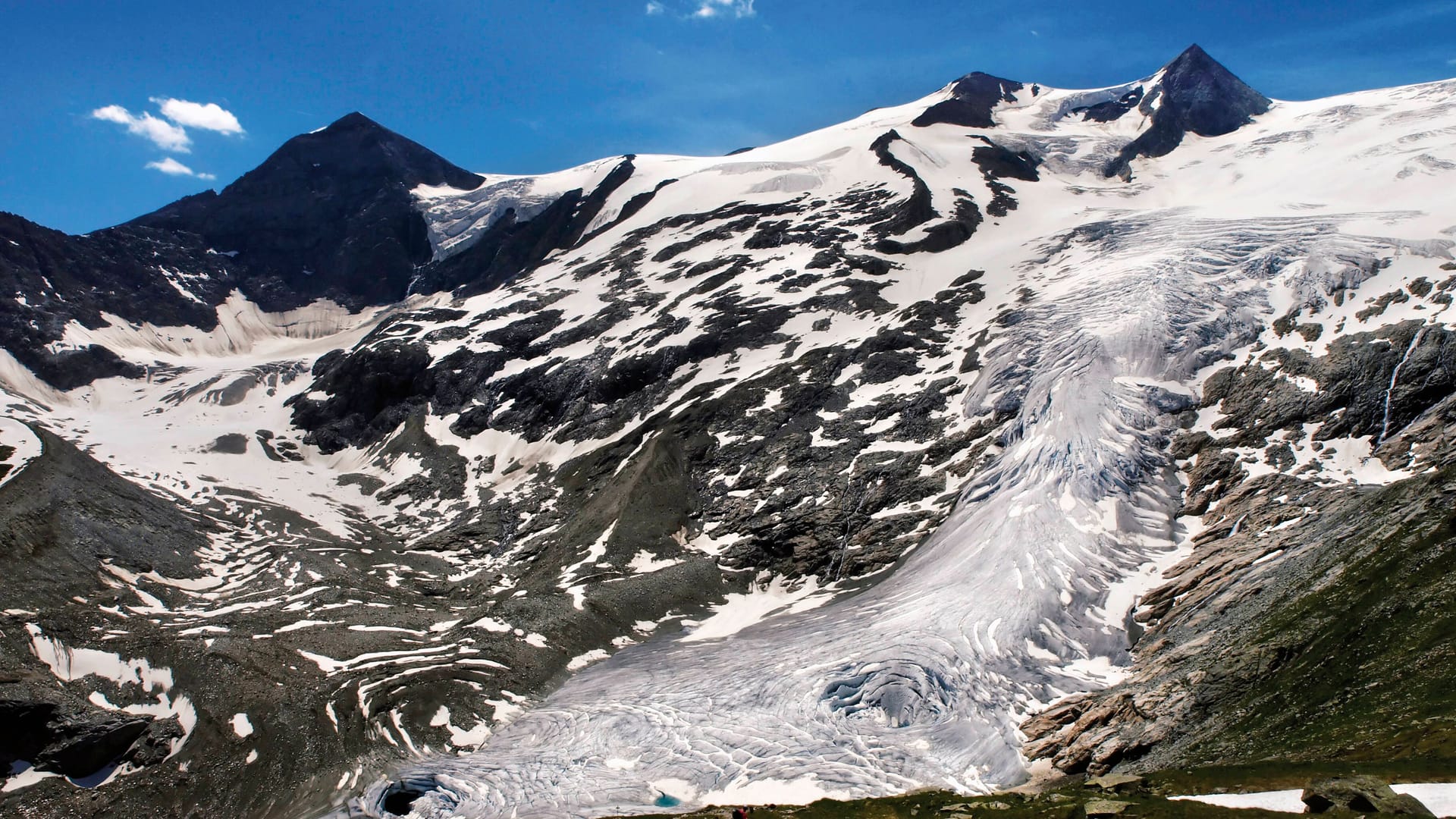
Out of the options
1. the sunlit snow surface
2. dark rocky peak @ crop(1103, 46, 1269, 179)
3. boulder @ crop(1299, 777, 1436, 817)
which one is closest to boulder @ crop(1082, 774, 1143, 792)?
boulder @ crop(1299, 777, 1436, 817)

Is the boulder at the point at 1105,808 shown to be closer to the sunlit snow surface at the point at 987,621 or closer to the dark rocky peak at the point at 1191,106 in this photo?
the sunlit snow surface at the point at 987,621

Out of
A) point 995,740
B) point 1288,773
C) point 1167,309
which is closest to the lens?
point 1288,773

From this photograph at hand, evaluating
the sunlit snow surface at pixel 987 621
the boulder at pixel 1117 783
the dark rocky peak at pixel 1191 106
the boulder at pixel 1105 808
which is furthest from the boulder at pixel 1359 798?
the dark rocky peak at pixel 1191 106

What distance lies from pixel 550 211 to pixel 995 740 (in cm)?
17370

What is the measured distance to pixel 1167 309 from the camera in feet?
244

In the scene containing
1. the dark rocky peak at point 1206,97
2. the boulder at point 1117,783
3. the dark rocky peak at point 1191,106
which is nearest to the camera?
the boulder at point 1117,783

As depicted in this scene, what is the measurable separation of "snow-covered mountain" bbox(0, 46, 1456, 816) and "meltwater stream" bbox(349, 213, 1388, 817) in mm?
270

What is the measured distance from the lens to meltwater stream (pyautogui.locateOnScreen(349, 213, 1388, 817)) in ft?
134

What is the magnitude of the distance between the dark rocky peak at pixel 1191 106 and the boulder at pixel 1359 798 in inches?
5962

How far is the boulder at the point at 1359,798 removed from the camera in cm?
1803

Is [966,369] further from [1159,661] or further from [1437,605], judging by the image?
[1437,605]

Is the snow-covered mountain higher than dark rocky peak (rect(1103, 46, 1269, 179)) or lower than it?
lower

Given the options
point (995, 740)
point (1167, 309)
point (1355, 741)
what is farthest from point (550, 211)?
point (1355, 741)

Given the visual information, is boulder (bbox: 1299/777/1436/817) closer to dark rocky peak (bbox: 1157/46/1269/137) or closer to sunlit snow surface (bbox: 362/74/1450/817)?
sunlit snow surface (bbox: 362/74/1450/817)
